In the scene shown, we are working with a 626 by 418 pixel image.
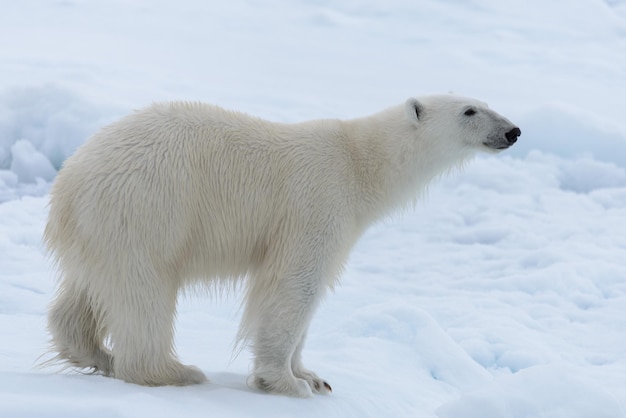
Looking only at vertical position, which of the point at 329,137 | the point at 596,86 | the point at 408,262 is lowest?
the point at 408,262

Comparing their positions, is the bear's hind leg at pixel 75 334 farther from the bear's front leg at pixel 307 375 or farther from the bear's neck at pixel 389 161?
the bear's neck at pixel 389 161

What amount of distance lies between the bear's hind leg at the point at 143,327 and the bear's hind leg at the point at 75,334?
0.23 meters

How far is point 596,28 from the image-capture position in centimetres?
1531

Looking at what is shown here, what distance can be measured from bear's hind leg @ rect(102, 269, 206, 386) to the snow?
11 cm

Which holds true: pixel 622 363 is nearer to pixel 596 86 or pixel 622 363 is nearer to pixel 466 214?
pixel 466 214

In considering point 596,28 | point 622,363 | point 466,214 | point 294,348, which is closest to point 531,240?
point 466,214

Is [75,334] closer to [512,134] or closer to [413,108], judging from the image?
[413,108]

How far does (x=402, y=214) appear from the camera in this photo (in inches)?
154

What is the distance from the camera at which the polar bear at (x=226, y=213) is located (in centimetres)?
313

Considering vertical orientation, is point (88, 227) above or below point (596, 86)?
above

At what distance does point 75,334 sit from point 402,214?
148cm

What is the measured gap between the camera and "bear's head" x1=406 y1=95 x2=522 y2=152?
3.77 m

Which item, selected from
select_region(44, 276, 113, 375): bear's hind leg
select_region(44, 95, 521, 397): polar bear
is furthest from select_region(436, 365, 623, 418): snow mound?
select_region(44, 276, 113, 375): bear's hind leg

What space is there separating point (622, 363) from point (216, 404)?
3.79 m
